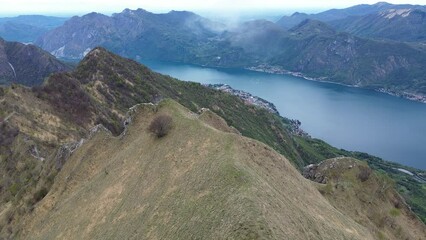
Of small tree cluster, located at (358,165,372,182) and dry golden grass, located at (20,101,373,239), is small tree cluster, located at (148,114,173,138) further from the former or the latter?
small tree cluster, located at (358,165,372,182)

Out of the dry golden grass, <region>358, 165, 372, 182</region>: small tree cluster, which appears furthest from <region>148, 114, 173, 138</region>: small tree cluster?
<region>358, 165, 372, 182</region>: small tree cluster

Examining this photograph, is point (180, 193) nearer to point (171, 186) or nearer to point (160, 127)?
point (171, 186)

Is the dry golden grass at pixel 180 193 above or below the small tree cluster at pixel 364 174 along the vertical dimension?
above

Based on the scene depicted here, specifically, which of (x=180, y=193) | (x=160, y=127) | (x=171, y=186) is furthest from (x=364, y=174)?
(x=180, y=193)

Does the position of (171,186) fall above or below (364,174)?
above

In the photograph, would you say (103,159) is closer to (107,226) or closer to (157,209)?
(107,226)

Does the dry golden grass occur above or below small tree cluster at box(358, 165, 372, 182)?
above

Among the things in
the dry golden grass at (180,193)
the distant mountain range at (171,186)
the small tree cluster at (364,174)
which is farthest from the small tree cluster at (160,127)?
the small tree cluster at (364,174)

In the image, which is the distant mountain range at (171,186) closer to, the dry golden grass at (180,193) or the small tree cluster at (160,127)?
the dry golden grass at (180,193)

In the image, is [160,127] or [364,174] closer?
[160,127]

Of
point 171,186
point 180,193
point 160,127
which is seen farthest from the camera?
point 160,127

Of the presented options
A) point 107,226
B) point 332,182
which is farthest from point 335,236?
point 332,182
